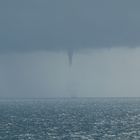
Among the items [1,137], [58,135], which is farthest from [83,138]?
[1,137]

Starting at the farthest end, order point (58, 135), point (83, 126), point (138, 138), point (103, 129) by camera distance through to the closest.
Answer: point (83, 126) → point (103, 129) → point (58, 135) → point (138, 138)

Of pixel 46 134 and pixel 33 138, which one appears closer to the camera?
pixel 33 138

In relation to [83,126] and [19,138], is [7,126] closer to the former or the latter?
[83,126]

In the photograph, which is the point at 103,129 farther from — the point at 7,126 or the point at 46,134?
the point at 7,126

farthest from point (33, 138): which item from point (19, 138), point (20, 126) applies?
point (20, 126)

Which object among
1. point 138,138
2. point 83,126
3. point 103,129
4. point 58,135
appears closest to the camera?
point 138,138

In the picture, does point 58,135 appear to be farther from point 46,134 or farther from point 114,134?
point 114,134

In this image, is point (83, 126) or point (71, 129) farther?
point (83, 126)
